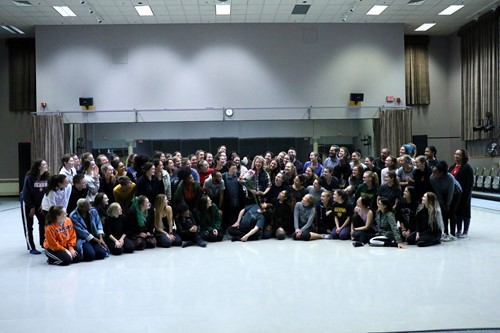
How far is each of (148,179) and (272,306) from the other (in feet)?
13.7

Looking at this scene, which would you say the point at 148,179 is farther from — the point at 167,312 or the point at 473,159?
the point at 473,159

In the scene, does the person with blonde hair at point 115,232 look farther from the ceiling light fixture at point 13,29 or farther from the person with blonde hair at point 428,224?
the ceiling light fixture at point 13,29

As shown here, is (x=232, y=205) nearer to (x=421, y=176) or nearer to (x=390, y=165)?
(x=390, y=165)

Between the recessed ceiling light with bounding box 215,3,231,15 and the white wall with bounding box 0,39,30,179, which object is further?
the white wall with bounding box 0,39,30,179

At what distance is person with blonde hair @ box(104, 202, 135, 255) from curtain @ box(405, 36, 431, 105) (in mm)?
14741

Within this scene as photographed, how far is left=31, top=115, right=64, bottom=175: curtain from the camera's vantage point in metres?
16.5

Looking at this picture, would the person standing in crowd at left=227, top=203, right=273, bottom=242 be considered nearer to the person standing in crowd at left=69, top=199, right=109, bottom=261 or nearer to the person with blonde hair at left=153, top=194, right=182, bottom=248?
the person with blonde hair at left=153, top=194, right=182, bottom=248

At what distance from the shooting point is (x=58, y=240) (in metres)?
6.55

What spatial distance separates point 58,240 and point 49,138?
10952mm

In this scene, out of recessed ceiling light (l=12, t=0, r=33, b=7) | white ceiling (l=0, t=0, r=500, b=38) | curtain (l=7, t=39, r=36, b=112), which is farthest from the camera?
curtain (l=7, t=39, r=36, b=112)

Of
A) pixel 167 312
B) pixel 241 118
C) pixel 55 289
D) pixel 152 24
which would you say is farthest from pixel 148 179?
pixel 152 24

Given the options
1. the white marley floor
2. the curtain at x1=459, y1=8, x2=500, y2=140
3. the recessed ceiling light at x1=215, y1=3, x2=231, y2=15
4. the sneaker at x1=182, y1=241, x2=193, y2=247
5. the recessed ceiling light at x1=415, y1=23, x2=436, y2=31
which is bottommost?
the white marley floor

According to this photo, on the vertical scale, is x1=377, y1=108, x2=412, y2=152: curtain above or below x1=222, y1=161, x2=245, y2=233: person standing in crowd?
above

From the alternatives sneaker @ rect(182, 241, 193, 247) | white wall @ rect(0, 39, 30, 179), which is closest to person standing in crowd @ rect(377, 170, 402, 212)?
sneaker @ rect(182, 241, 193, 247)
